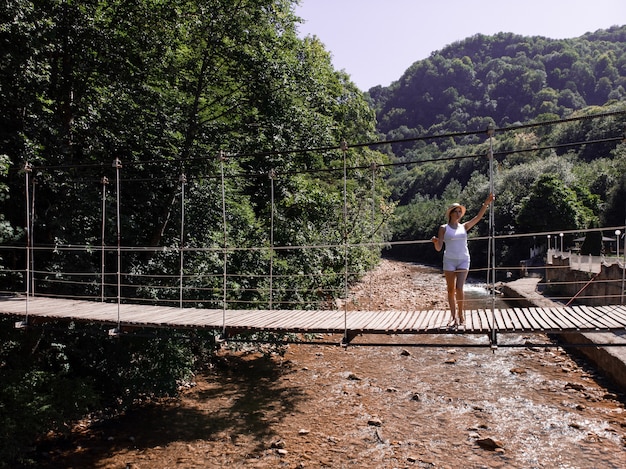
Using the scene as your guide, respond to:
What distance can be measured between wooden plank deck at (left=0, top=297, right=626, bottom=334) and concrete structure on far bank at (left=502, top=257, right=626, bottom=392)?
21cm

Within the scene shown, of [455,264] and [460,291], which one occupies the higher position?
[455,264]

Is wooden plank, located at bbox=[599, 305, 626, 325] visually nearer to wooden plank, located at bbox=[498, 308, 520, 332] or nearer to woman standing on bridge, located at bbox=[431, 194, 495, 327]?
wooden plank, located at bbox=[498, 308, 520, 332]

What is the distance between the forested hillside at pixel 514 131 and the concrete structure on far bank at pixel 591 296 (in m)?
2.58

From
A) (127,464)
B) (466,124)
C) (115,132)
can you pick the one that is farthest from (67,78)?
(466,124)

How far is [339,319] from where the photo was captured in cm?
440

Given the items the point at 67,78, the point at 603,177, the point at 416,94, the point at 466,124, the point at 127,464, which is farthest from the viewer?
the point at 416,94

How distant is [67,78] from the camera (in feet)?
21.4

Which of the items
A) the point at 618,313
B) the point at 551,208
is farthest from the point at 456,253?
the point at 551,208

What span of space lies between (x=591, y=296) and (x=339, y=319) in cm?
326

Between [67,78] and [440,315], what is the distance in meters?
5.79

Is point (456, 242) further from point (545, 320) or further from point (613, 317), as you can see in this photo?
point (613, 317)

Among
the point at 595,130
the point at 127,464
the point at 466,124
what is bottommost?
the point at 127,464

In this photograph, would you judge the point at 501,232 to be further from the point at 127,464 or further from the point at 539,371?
the point at 127,464

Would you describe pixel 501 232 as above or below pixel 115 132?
below
